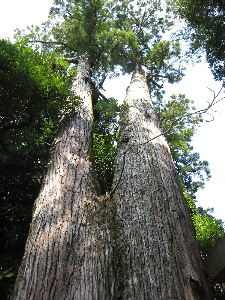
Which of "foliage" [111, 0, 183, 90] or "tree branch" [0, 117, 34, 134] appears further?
"foliage" [111, 0, 183, 90]

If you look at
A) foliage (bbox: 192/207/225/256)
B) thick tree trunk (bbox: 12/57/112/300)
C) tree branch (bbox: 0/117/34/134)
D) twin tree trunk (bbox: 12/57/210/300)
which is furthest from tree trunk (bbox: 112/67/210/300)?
foliage (bbox: 192/207/225/256)

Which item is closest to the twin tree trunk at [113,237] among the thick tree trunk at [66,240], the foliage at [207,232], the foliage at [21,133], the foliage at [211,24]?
the thick tree trunk at [66,240]

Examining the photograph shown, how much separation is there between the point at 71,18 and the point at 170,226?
11998 mm

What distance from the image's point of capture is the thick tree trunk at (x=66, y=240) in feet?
8.03

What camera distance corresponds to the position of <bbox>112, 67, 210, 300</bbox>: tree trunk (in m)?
2.32

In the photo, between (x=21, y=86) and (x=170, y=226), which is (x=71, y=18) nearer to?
(x=21, y=86)

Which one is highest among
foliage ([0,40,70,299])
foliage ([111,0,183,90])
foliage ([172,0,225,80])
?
foliage ([111,0,183,90])

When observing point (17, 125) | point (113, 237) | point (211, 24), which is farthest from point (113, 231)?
point (211, 24)

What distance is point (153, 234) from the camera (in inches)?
109

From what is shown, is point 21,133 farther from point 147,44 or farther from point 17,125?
point 147,44

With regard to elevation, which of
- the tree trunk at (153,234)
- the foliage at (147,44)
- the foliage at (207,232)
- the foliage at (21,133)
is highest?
the foliage at (147,44)

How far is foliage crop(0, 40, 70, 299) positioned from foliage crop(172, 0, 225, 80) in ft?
18.0

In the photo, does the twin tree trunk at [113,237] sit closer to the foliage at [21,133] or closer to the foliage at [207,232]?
the foliage at [21,133]

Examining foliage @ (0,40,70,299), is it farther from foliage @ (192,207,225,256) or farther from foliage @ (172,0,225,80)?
foliage @ (172,0,225,80)
